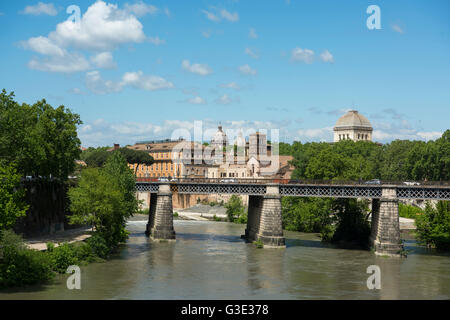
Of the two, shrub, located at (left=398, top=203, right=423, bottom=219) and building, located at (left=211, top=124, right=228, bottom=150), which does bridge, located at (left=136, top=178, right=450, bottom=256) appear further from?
building, located at (left=211, top=124, right=228, bottom=150)

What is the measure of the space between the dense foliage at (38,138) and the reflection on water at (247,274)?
41.2ft

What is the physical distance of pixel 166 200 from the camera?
73.4 m

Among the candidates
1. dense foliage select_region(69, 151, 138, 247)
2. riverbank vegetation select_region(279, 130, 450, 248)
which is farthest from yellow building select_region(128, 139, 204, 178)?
dense foliage select_region(69, 151, 138, 247)

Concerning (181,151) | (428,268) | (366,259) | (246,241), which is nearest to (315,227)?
(246,241)

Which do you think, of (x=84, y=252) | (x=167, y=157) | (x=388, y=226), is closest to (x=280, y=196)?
(x=388, y=226)

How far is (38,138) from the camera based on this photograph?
59.2 metres

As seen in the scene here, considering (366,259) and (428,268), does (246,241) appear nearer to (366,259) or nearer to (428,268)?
(366,259)

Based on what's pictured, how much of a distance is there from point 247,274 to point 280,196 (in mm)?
19799

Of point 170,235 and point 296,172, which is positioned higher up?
point 296,172

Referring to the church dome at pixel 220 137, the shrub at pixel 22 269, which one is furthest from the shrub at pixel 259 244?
the church dome at pixel 220 137

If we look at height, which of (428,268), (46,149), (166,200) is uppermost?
(46,149)

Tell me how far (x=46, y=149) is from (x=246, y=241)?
92.8 ft

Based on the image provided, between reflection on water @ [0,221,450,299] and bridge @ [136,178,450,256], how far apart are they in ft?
7.38

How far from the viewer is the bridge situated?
206ft
